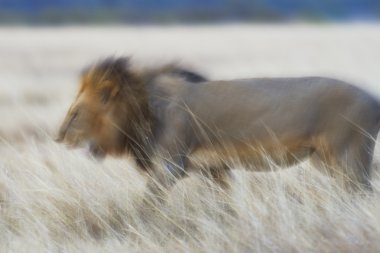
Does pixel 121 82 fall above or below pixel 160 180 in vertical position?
above

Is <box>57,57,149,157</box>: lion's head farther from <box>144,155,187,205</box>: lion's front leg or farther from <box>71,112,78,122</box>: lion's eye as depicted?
<box>144,155,187,205</box>: lion's front leg

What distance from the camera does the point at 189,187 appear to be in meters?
6.35

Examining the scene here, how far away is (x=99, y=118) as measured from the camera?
22.0 ft

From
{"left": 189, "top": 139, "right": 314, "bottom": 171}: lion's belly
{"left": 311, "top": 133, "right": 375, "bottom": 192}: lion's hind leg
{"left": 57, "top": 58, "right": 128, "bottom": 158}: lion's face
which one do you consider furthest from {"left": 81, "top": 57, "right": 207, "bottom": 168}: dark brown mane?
{"left": 311, "top": 133, "right": 375, "bottom": 192}: lion's hind leg

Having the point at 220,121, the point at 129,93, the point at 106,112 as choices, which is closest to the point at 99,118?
the point at 106,112

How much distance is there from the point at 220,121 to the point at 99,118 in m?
0.75

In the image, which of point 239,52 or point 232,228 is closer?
point 232,228

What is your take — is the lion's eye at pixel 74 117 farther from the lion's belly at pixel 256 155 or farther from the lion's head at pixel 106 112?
the lion's belly at pixel 256 155

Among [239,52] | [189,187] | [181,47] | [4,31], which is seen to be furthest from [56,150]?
[4,31]

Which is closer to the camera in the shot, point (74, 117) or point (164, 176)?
point (164, 176)

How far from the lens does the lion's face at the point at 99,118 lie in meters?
6.67

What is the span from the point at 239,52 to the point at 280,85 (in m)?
23.8

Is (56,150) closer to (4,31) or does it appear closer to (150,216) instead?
(150,216)

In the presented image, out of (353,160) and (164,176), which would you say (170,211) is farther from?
(353,160)
